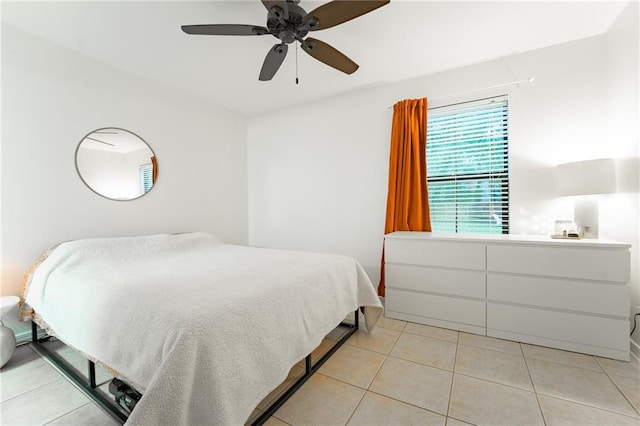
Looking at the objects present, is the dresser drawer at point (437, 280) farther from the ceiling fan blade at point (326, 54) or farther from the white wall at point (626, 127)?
the ceiling fan blade at point (326, 54)

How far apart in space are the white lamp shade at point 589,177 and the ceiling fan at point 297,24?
6.27 feet

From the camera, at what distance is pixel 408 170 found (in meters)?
2.81

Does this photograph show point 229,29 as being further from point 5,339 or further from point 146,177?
point 5,339

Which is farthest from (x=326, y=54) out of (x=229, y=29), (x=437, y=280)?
(x=437, y=280)

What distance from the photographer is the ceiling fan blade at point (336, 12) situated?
1.38 metres

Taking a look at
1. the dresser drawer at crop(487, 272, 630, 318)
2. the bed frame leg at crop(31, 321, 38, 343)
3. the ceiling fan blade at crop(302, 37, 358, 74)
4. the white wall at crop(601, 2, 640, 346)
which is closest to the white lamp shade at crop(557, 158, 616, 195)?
the white wall at crop(601, 2, 640, 346)

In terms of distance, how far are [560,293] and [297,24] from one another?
2623 millimetres

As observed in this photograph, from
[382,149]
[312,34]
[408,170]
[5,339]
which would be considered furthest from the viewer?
[382,149]

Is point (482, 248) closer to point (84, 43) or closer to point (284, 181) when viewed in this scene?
point (284, 181)

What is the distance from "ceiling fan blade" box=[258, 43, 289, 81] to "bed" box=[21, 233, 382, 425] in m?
1.47

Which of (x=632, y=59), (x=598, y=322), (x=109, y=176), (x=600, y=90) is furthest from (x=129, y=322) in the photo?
(x=600, y=90)

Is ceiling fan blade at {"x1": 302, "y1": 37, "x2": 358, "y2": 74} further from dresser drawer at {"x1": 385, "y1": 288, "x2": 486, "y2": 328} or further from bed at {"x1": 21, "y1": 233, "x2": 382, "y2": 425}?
dresser drawer at {"x1": 385, "y1": 288, "x2": 486, "y2": 328}

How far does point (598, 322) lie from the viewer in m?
1.86

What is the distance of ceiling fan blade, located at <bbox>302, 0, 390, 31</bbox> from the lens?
54.3 inches
